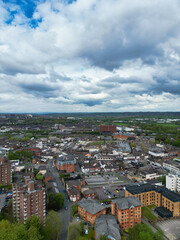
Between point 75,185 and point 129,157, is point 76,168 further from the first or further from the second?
point 129,157

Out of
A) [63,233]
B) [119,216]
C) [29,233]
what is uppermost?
[29,233]

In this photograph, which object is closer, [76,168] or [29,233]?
[29,233]

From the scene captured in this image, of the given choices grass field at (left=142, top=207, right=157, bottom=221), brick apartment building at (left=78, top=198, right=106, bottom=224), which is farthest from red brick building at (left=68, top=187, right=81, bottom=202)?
grass field at (left=142, top=207, right=157, bottom=221)

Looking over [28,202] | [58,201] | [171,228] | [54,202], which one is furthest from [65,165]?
[171,228]

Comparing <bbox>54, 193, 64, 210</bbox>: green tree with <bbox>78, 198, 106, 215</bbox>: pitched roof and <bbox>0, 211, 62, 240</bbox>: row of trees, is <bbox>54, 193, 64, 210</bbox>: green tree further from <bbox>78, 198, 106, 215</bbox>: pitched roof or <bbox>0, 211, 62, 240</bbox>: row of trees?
<bbox>0, 211, 62, 240</bbox>: row of trees

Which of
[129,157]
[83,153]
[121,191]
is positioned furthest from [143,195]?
[83,153]

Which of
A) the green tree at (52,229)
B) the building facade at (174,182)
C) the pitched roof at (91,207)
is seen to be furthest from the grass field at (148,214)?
the green tree at (52,229)

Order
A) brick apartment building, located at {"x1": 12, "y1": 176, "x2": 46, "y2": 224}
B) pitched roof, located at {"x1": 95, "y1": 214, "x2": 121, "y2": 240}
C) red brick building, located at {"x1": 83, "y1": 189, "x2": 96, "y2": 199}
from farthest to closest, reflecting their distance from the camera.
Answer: red brick building, located at {"x1": 83, "y1": 189, "x2": 96, "y2": 199}
brick apartment building, located at {"x1": 12, "y1": 176, "x2": 46, "y2": 224}
pitched roof, located at {"x1": 95, "y1": 214, "x2": 121, "y2": 240}

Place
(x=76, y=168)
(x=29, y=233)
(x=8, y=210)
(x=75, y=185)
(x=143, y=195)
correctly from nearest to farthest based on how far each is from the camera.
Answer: (x=29, y=233) < (x=8, y=210) < (x=143, y=195) < (x=75, y=185) < (x=76, y=168)
